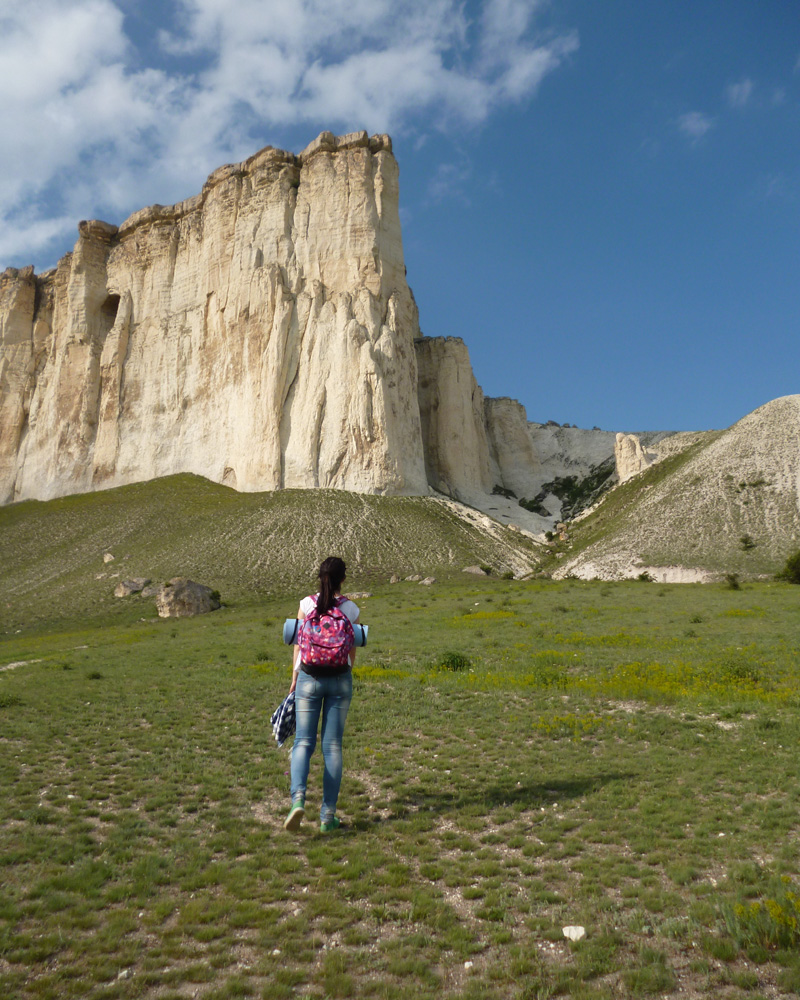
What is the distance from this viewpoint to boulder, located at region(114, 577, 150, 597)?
42.3 m

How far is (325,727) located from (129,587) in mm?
39117

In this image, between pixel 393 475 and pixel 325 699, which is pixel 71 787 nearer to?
pixel 325 699

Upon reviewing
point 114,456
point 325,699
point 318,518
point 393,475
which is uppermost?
point 114,456

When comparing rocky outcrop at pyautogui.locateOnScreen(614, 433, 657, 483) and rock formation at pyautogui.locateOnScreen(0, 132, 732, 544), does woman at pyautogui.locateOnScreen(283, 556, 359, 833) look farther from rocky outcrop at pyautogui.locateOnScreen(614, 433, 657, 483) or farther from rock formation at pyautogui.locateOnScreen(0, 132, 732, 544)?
rocky outcrop at pyautogui.locateOnScreen(614, 433, 657, 483)

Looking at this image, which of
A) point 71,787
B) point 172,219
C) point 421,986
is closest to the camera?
point 421,986

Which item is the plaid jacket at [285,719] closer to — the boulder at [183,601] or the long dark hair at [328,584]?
the long dark hair at [328,584]

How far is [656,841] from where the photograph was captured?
22.0 feet

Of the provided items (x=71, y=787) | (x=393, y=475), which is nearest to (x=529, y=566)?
(x=393, y=475)

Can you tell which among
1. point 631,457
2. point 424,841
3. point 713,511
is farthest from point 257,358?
point 424,841

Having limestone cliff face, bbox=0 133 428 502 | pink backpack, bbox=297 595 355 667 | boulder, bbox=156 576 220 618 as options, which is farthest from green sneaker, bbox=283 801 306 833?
limestone cliff face, bbox=0 133 428 502

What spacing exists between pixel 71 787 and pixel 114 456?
77.3 m

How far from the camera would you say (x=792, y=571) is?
122ft

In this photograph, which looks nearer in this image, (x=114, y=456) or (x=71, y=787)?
(x=71, y=787)

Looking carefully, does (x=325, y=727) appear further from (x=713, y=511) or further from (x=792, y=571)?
(x=713, y=511)
